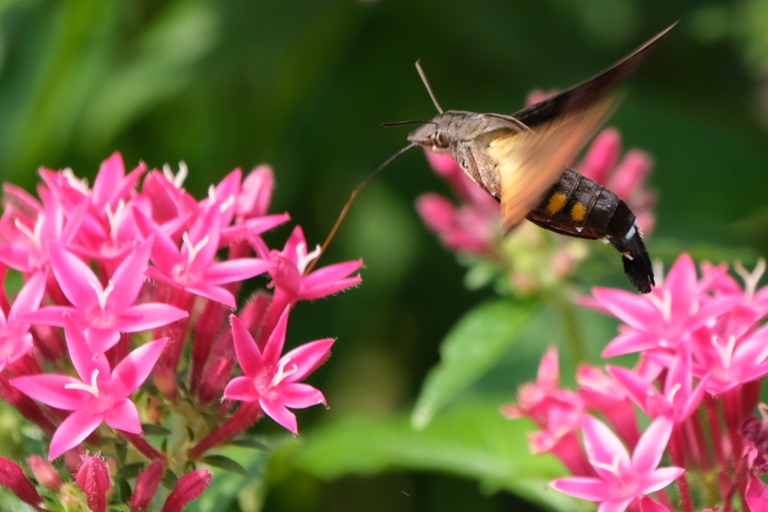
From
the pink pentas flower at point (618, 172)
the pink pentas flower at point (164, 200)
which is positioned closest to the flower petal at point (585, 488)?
the pink pentas flower at point (164, 200)

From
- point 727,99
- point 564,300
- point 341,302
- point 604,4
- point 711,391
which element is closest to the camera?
point 711,391

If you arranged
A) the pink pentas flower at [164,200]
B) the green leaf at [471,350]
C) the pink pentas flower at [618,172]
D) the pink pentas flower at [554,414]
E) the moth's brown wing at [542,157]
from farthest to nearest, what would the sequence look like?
the pink pentas flower at [618,172]
the green leaf at [471,350]
the pink pentas flower at [554,414]
the pink pentas flower at [164,200]
the moth's brown wing at [542,157]

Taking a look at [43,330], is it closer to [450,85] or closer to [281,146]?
[281,146]

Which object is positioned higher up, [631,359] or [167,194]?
[167,194]

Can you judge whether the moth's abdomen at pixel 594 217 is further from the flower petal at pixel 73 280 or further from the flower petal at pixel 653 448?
the flower petal at pixel 73 280

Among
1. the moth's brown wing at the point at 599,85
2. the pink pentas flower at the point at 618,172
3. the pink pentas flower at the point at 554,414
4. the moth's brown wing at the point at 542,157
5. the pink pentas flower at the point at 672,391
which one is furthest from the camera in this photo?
the pink pentas flower at the point at 618,172

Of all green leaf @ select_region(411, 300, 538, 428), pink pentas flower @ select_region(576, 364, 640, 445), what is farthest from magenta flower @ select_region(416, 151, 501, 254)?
pink pentas flower @ select_region(576, 364, 640, 445)

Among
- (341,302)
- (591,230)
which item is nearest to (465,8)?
(341,302)
